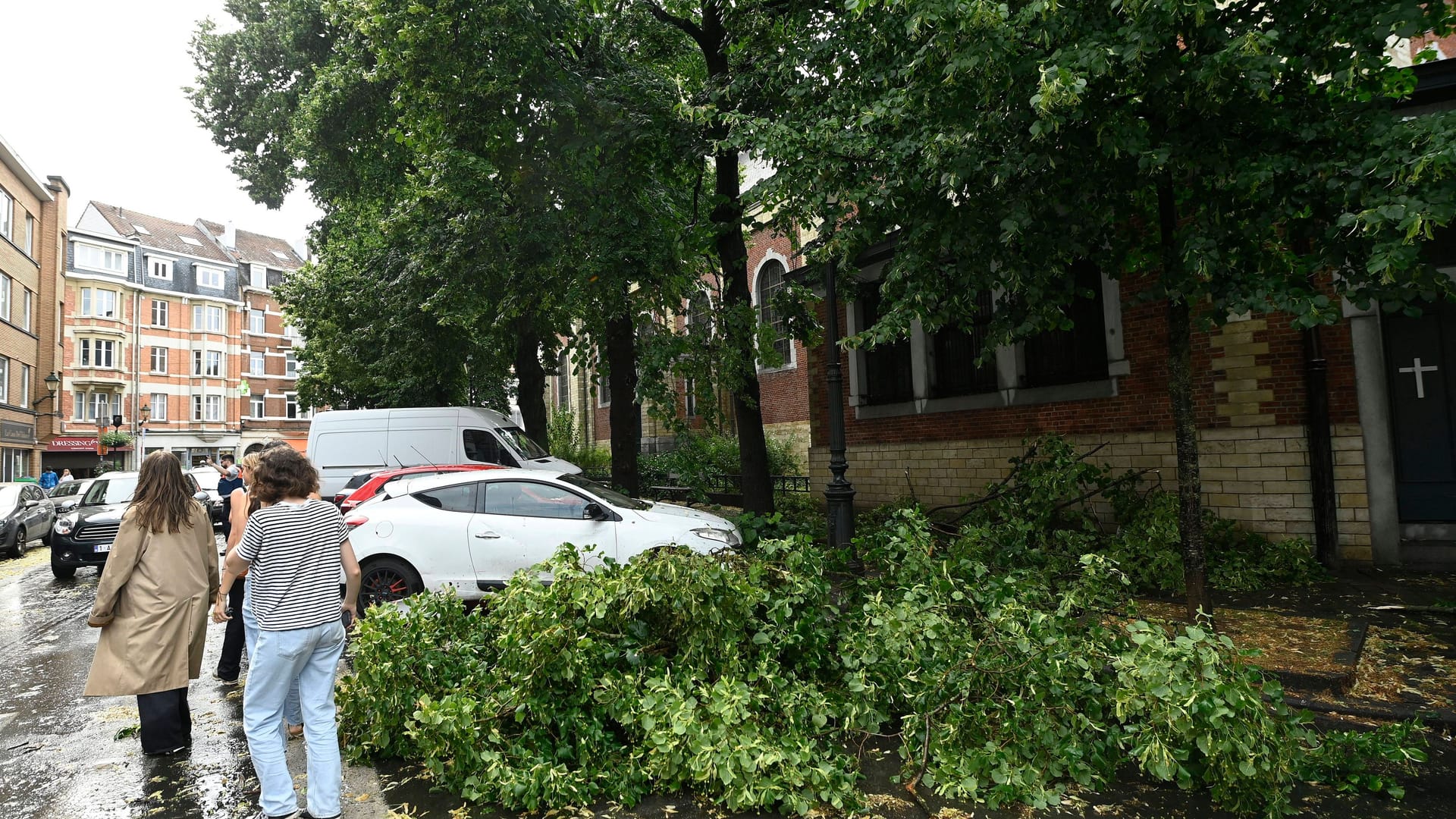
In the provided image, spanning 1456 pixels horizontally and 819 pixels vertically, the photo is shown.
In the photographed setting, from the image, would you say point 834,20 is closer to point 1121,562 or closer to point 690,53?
point 690,53

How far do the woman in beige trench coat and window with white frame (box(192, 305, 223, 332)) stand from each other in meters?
57.1

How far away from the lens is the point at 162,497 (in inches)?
183

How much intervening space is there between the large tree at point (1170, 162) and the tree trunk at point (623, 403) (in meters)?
7.55

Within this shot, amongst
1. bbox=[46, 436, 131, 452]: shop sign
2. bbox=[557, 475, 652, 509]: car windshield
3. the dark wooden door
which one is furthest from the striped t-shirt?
bbox=[46, 436, 131, 452]: shop sign

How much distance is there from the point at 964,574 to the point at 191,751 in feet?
16.3

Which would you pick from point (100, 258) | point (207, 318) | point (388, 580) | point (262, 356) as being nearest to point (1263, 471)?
point (388, 580)

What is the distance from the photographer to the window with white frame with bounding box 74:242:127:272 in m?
45.9

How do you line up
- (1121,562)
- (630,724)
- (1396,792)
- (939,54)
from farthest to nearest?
1. (1121,562)
2. (939,54)
3. (630,724)
4. (1396,792)

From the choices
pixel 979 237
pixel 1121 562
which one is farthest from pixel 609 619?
pixel 1121 562

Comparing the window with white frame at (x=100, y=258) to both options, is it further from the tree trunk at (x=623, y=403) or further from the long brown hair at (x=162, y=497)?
the long brown hair at (x=162, y=497)

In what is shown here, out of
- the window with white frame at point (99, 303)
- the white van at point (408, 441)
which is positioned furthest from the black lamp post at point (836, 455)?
the window with white frame at point (99, 303)

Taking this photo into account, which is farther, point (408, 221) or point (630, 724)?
point (408, 221)

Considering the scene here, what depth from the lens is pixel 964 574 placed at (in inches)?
217

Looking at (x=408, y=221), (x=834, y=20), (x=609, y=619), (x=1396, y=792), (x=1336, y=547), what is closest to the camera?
(x=1396, y=792)
